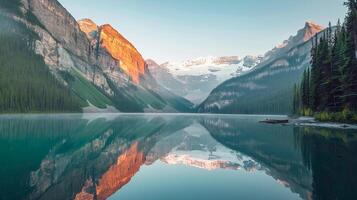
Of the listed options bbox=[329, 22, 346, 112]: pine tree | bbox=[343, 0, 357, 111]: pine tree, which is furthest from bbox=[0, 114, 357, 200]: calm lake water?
bbox=[329, 22, 346, 112]: pine tree

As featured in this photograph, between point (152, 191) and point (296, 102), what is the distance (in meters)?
134

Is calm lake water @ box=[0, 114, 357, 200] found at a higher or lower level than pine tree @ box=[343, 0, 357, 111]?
lower

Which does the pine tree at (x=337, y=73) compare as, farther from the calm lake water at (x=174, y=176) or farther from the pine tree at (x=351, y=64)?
the calm lake water at (x=174, y=176)

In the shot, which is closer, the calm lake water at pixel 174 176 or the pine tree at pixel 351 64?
the calm lake water at pixel 174 176

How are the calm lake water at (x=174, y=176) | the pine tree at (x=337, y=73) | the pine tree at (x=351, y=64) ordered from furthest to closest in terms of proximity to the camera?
the pine tree at (x=337, y=73)
the pine tree at (x=351, y=64)
the calm lake water at (x=174, y=176)

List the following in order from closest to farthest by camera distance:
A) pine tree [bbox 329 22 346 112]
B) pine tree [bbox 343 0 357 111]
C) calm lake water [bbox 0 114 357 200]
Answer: calm lake water [bbox 0 114 357 200] < pine tree [bbox 343 0 357 111] < pine tree [bbox 329 22 346 112]

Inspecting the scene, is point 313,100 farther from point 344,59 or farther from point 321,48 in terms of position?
point 344,59

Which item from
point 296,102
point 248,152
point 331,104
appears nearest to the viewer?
point 248,152

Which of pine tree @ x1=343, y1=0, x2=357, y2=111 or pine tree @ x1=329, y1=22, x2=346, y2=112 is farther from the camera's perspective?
pine tree @ x1=329, y1=22, x2=346, y2=112

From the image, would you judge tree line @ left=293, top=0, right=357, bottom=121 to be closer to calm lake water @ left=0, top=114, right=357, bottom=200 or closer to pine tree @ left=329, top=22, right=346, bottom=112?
pine tree @ left=329, top=22, right=346, bottom=112

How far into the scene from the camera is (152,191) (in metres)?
18.6

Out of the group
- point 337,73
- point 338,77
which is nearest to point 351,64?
point 338,77

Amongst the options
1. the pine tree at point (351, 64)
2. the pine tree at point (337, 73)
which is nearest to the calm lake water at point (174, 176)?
the pine tree at point (351, 64)

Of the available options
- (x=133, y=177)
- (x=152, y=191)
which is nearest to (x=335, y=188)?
(x=152, y=191)
